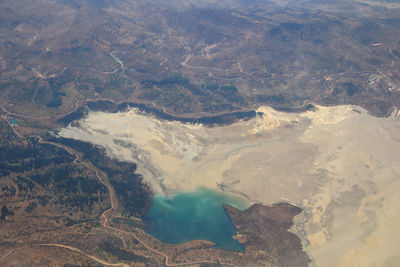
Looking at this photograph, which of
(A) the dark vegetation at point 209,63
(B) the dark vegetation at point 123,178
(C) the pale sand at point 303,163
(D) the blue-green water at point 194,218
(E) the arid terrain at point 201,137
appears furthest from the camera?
(A) the dark vegetation at point 209,63

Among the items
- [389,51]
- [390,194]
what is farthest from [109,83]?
[389,51]

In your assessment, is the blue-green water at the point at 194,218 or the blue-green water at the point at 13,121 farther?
the blue-green water at the point at 13,121

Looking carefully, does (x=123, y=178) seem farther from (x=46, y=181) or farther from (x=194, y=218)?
(x=194, y=218)

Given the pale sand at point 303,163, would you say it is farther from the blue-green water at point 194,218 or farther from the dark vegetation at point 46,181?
the dark vegetation at point 46,181

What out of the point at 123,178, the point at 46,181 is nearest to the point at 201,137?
the point at 123,178

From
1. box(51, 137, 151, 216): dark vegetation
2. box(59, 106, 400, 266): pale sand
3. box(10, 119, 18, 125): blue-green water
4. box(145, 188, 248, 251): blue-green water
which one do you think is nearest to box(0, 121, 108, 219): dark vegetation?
box(51, 137, 151, 216): dark vegetation

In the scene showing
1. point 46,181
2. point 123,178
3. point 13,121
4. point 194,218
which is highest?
point 46,181

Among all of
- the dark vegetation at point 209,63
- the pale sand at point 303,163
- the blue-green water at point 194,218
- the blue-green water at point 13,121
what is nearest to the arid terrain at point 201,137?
the pale sand at point 303,163

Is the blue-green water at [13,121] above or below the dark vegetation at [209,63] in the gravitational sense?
below
